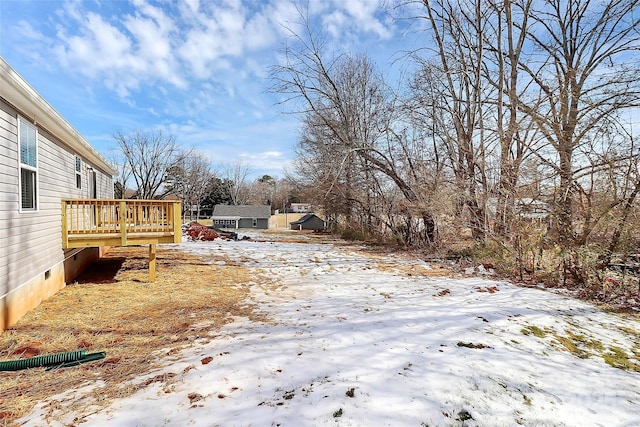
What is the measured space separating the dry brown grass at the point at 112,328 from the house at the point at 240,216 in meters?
28.5

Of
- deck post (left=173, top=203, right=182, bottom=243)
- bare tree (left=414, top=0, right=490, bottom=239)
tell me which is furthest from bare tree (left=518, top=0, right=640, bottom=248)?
deck post (left=173, top=203, right=182, bottom=243)

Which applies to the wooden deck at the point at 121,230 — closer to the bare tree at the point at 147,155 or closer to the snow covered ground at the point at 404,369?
the snow covered ground at the point at 404,369

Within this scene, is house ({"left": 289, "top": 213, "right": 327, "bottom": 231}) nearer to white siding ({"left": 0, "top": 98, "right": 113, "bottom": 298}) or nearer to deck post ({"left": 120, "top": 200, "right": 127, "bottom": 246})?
white siding ({"left": 0, "top": 98, "right": 113, "bottom": 298})

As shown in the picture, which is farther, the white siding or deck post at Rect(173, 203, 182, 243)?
deck post at Rect(173, 203, 182, 243)

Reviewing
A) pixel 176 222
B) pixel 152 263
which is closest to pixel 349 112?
pixel 176 222

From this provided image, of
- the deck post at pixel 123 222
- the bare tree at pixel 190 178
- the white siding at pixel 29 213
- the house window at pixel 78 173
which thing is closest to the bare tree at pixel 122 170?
the bare tree at pixel 190 178

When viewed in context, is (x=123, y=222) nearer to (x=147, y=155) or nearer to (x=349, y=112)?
(x=349, y=112)

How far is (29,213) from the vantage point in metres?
4.38

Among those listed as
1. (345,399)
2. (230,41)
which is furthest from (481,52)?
(345,399)

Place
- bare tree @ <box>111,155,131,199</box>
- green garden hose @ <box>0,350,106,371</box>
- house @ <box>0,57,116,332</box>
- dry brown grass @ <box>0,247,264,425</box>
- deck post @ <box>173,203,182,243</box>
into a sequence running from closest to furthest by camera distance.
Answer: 1. dry brown grass @ <box>0,247,264,425</box>
2. green garden hose @ <box>0,350,106,371</box>
3. house @ <box>0,57,116,332</box>
4. deck post @ <box>173,203,182,243</box>
5. bare tree @ <box>111,155,131,199</box>

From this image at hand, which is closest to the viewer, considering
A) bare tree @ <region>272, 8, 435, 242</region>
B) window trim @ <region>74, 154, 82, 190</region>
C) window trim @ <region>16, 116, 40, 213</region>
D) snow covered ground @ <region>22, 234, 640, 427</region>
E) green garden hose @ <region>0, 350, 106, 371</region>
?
snow covered ground @ <region>22, 234, 640, 427</region>

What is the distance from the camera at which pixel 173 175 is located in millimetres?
30375

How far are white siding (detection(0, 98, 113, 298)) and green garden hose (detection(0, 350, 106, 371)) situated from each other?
1262 millimetres

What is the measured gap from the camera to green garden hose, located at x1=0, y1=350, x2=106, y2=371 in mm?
2826
